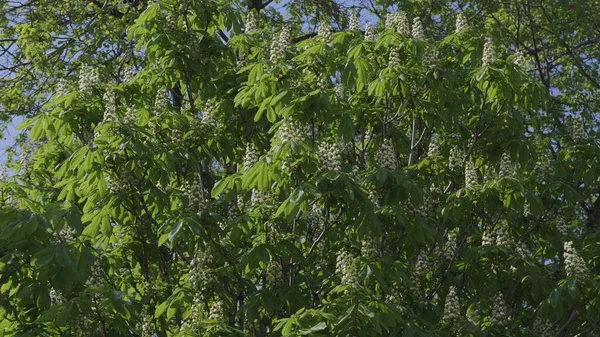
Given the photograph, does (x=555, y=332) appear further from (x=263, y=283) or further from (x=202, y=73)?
(x=202, y=73)

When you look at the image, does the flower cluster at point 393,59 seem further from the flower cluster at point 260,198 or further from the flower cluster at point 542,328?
the flower cluster at point 542,328

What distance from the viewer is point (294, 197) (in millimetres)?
Result: 6684

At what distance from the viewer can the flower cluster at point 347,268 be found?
22.2ft

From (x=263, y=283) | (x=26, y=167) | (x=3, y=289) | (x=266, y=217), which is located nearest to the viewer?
(x=3, y=289)

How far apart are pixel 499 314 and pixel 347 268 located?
178cm

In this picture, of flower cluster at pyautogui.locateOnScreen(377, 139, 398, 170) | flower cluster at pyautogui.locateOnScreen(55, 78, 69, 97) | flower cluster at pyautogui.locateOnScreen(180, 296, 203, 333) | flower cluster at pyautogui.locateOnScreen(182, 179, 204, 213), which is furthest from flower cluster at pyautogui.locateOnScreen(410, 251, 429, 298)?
flower cluster at pyautogui.locateOnScreen(55, 78, 69, 97)

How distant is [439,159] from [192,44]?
242 centimetres

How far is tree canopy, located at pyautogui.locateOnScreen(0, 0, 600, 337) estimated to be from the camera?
6.64 metres

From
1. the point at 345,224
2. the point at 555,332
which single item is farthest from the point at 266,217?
the point at 555,332

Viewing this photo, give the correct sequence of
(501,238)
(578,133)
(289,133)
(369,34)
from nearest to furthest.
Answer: (289,133)
(501,238)
(369,34)
(578,133)

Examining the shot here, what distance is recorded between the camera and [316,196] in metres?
6.64

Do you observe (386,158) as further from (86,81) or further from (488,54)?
(86,81)

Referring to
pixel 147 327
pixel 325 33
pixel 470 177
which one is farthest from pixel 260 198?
pixel 470 177

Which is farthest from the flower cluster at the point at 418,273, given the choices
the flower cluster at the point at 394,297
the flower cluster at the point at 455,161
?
the flower cluster at the point at 455,161
